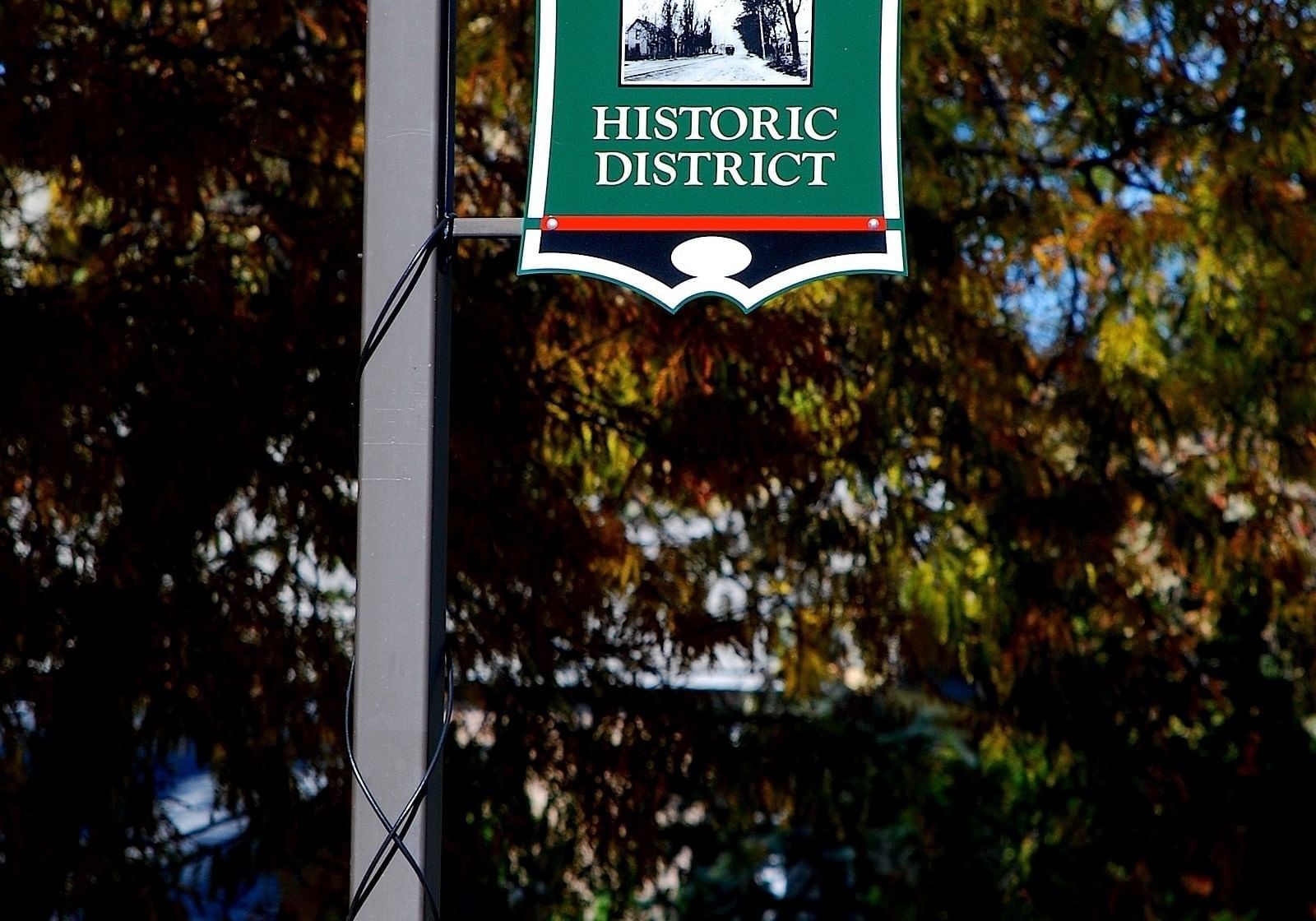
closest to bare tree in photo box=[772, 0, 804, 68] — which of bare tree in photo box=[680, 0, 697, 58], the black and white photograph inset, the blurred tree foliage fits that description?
the black and white photograph inset

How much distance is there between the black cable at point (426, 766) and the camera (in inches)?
91.1

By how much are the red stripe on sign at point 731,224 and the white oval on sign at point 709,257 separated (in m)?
0.02

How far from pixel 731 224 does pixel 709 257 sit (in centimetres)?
6

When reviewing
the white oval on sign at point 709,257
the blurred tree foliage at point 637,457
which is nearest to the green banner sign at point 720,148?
the white oval on sign at point 709,257

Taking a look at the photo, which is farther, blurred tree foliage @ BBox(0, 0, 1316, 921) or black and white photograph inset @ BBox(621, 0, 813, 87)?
blurred tree foliage @ BBox(0, 0, 1316, 921)

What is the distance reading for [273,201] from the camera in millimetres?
4809

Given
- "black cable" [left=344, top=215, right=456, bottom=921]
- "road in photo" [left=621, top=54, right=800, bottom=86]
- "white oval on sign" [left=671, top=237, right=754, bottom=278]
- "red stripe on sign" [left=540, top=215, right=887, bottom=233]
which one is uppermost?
"road in photo" [left=621, top=54, right=800, bottom=86]

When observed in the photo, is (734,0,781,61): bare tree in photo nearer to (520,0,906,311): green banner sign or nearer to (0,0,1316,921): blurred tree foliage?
(520,0,906,311): green banner sign

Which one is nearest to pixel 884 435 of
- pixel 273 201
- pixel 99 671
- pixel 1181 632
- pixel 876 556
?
pixel 876 556

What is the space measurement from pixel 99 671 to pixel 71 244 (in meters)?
1.95

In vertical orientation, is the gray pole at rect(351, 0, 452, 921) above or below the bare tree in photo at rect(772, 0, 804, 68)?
below

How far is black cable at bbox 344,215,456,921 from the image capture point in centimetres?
231

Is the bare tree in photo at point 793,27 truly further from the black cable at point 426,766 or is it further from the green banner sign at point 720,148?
the black cable at point 426,766

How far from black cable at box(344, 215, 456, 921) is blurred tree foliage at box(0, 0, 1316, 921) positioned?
2189 mm
